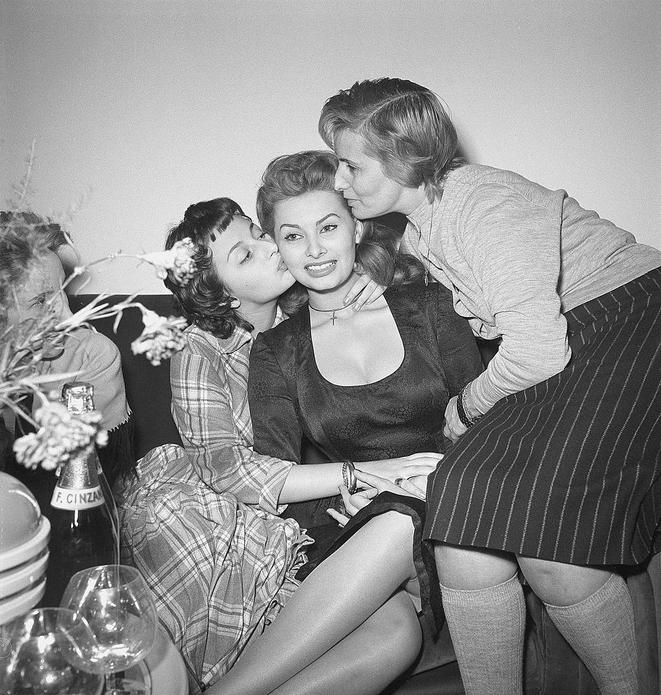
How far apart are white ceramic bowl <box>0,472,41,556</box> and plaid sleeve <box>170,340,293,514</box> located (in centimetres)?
73

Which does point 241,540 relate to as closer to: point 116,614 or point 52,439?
point 116,614

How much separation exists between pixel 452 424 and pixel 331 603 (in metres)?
0.47

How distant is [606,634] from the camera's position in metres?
1.21

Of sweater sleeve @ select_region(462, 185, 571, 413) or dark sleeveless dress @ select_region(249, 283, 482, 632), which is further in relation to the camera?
dark sleeveless dress @ select_region(249, 283, 482, 632)

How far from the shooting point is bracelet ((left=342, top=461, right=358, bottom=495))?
151 cm

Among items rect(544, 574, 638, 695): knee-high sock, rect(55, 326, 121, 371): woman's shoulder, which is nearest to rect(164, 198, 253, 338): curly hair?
rect(55, 326, 121, 371): woman's shoulder

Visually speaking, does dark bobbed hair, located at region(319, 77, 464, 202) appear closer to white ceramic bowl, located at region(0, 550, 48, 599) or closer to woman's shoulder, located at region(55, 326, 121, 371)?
woman's shoulder, located at region(55, 326, 121, 371)

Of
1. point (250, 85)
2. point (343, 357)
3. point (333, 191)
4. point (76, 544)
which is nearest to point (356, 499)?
point (343, 357)

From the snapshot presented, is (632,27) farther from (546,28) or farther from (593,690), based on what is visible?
(593,690)

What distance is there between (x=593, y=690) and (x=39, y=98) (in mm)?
1929

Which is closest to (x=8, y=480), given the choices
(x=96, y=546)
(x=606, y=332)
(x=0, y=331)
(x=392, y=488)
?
(x=0, y=331)

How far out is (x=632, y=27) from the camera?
2.06m

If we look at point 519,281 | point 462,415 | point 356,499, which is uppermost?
point 519,281

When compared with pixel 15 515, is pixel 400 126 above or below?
above
